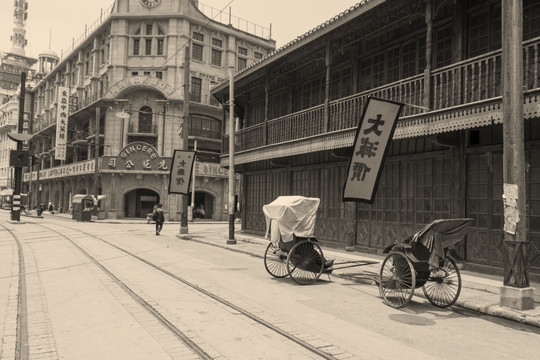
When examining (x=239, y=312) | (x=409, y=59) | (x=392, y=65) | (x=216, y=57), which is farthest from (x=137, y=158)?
(x=239, y=312)

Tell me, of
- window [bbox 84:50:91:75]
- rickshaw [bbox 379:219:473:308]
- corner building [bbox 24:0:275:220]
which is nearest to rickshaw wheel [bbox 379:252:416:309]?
rickshaw [bbox 379:219:473:308]

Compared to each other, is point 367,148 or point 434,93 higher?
point 434,93

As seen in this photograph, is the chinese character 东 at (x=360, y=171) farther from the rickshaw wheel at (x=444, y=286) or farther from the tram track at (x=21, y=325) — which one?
the tram track at (x=21, y=325)

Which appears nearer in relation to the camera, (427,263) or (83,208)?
(427,263)

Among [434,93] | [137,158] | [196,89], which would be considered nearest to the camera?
[434,93]

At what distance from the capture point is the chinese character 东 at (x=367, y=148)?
1091 cm

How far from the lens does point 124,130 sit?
4344cm

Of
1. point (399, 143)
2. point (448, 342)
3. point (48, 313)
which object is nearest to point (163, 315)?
point (48, 313)

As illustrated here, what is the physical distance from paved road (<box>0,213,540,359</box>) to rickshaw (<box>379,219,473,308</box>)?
298mm

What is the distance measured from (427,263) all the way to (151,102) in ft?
128

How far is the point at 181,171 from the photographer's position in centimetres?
2348

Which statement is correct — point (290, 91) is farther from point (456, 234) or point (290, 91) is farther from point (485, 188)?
point (456, 234)

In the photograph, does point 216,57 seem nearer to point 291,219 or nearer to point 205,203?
point 205,203

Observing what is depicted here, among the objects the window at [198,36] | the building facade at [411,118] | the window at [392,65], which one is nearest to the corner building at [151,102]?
the window at [198,36]
